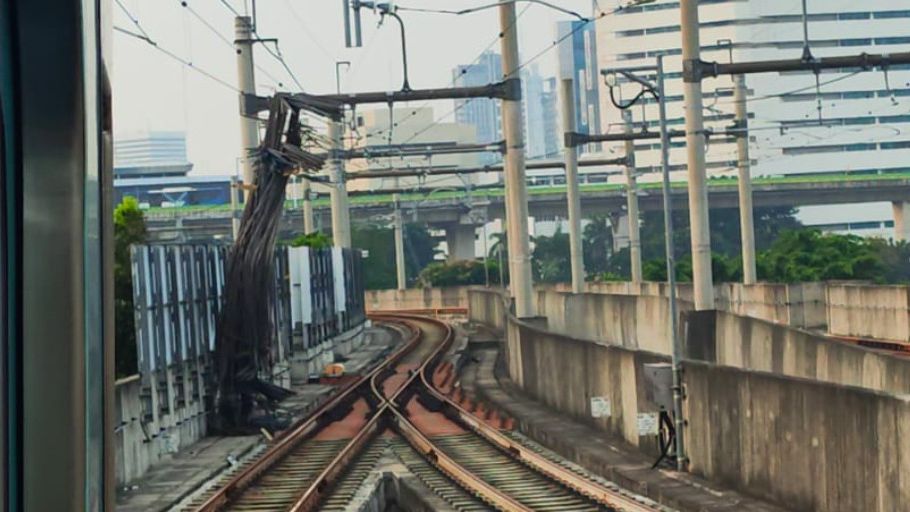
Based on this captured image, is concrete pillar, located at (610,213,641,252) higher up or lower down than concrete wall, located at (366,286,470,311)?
higher up

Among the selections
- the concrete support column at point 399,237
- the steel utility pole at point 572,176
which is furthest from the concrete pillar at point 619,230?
the steel utility pole at point 572,176

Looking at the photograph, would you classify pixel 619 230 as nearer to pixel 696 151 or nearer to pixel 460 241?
pixel 460 241

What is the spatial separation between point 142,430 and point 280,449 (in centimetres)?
243

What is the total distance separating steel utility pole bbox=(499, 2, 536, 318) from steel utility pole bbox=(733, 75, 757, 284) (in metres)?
7.21

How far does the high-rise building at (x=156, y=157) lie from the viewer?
70375 mm

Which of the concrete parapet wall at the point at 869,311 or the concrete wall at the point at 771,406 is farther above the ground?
the concrete parapet wall at the point at 869,311

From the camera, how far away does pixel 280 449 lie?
67.4 ft

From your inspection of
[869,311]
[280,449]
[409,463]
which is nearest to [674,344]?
[409,463]

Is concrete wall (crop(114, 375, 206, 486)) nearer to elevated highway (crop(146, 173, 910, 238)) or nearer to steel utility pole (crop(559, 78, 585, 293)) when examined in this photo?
steel utility pole (crop(559, 78, 585, 293))

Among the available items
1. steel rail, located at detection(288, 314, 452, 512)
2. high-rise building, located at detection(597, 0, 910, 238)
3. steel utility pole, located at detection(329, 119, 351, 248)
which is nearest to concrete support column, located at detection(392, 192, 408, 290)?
steel utility pole, located at detection(329, 119, 351, 248)

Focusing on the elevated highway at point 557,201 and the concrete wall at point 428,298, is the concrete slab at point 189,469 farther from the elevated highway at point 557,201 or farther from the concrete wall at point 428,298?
the concrete wall at point 428,298

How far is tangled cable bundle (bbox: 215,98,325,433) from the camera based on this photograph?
77.4 feet

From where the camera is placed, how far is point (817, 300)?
3956 cm

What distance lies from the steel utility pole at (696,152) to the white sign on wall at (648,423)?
874 cm
